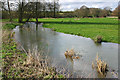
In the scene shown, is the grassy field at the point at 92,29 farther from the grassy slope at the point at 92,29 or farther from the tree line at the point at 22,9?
the tree line at the point at 22,9

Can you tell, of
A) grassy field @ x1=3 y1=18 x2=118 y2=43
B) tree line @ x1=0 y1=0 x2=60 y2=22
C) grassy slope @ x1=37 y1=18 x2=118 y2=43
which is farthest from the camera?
→ tree line @ x1=0 y1=0 x2=60 y2=22

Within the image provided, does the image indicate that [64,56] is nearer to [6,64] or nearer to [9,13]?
[6,64]

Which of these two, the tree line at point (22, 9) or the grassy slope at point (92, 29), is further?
the tree line at point (22, 9)

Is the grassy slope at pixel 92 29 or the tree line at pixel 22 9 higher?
the tree line at pixel 22 9

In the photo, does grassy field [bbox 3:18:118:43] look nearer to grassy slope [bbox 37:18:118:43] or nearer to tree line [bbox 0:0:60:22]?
grassy slope [bbox 37:18:118:43]

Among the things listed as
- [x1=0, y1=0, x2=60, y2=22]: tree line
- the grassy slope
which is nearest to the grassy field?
the grassy slope

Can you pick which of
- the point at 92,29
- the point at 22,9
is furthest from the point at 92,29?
the point at 22,9

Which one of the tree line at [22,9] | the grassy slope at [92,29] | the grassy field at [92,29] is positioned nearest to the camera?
the grassy field at [92,29]

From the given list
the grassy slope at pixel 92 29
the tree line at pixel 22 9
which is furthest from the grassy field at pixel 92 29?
the tree line at pixel 22 9

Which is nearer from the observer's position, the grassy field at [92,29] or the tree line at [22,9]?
the grassy field at [92,29]

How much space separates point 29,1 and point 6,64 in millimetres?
31074

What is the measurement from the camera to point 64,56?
29.4 ft

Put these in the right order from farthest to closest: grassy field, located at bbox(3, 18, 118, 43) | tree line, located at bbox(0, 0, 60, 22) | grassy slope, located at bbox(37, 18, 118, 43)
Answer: tree line, located at bbox(0, 0, 60, 22) → grassy slope, located at bbox(37, 18, 118, 43) → grassy field, located at bbox(3, 18, 118, 43)

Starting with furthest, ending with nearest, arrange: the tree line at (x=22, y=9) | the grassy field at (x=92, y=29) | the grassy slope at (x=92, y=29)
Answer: the tree line at (x=22, y=9) < the grassy slope at (x=92, y=29) < the grassy field at (x=92, y=29)
